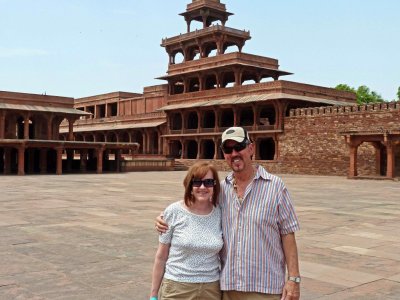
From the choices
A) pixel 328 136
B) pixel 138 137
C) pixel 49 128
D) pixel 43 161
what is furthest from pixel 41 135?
pixel 328 136

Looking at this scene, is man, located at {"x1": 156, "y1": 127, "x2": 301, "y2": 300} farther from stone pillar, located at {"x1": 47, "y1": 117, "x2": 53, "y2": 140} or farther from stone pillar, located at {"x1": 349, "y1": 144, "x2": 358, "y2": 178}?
stone pillar, located at {"x1": 47, "y1": 117, "x2": 53, "y2": 140}

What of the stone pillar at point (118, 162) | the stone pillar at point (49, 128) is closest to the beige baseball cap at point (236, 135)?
the stone pillar at point (118, 162)

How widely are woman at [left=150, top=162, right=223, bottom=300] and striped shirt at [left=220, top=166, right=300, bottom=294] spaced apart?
78 mm

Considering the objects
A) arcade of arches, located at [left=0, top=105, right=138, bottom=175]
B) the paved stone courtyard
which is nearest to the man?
the paved stone courtyard

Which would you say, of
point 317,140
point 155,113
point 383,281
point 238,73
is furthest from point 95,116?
point 383,281

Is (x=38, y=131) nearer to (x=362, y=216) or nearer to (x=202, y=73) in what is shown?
(x=202, y=73)

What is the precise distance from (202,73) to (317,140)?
51.5ft

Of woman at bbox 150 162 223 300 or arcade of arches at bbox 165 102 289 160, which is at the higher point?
arcade of arches at bbox 165 102 289 160

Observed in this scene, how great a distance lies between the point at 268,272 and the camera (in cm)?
289

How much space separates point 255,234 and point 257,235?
0.05ft

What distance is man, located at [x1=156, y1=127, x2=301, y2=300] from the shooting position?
2.86 metres

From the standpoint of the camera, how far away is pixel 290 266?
2.90m

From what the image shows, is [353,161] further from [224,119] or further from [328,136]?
[224,119]

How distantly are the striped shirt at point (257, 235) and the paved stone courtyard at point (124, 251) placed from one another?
94.1 inches
